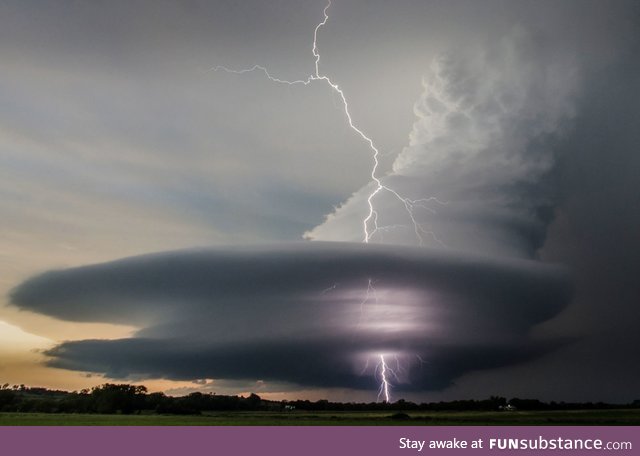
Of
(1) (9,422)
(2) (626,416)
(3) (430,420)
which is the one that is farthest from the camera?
(2) (626,416)

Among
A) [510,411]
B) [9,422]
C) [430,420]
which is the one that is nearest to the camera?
[9,422]

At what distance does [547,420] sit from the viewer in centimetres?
6334

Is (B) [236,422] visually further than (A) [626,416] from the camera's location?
No

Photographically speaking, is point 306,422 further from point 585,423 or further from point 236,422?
point 585,423

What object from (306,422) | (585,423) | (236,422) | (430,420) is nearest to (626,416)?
(585,423)

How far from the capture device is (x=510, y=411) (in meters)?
81.4

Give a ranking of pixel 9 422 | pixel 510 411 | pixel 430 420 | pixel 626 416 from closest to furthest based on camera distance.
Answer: pixel 9 422 < pixel 430 420 < pixel 626 416 < pixel 510 411

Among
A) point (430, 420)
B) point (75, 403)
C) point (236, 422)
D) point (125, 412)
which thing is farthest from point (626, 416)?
point (75, 403)

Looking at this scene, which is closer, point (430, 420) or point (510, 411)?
point (430, 420)

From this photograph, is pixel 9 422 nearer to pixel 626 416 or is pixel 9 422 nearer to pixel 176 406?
pixel 176 406

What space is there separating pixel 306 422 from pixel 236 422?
6.19m

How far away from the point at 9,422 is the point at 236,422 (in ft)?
63.9

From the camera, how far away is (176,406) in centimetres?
8206

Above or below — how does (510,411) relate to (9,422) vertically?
above
